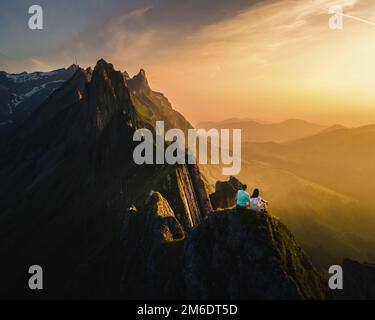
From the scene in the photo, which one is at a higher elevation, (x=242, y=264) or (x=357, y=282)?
(x=242, y=264)

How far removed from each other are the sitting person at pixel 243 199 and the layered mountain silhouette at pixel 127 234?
4.22 feet

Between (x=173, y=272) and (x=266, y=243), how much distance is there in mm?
17943

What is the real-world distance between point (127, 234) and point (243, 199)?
1892 inches

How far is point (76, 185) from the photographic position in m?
152

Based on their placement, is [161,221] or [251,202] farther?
[161,221]

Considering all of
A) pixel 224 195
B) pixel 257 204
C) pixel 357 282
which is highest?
pixel 224 195

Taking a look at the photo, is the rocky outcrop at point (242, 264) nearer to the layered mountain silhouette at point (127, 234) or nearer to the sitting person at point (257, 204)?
the layered mountain silhouette at point (127, 234)

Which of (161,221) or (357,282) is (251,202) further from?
(357,282)

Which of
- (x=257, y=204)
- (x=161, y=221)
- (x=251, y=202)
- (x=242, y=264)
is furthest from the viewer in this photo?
(x=161, y=221)

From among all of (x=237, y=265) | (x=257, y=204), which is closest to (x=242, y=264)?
(x=237, y=265)

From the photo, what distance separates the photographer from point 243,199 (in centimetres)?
4297
